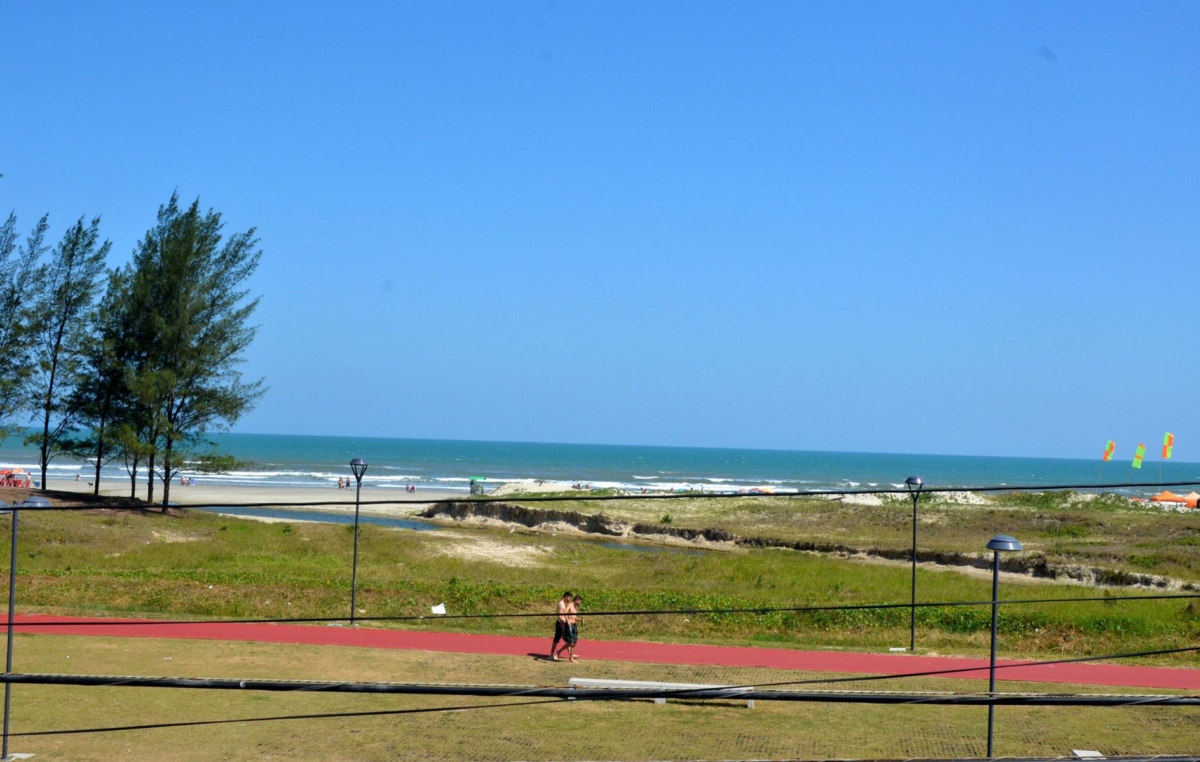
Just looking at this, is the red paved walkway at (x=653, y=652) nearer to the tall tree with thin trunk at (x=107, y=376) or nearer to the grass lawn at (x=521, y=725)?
the grass lawn at (x=521, y=725)

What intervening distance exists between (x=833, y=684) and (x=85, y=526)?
29.7m

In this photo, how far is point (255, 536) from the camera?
137 ft

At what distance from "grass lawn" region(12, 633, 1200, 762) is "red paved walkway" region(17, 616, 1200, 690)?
1.25 metres

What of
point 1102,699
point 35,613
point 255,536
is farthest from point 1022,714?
point 255,536

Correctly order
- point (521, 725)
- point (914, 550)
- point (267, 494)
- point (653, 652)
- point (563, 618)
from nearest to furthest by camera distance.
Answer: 1. point (521, 725)
2. point (563, 618)
3. point (653, 652)
4. point (914, 550)
5. point (267, 494)

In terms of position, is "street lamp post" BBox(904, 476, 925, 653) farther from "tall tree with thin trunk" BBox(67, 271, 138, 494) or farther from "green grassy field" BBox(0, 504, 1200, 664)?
"tall tree with thin trunk" BBox(67, 271, 138, 494)

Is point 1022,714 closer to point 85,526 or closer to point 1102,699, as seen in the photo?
point 1102,699

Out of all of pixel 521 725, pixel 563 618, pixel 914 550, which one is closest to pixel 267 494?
pixel 563 618

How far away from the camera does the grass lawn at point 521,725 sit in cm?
1275

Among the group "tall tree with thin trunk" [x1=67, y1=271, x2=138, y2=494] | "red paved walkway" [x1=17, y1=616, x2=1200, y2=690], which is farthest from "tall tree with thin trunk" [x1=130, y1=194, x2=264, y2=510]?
"red paved walkway" [x1=17, y1=616, x2=1200, y2=690]

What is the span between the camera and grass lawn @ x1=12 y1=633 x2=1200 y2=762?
41.8ft

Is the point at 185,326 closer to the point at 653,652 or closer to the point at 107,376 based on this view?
the point at 107,376

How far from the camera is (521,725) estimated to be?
14.1 meters

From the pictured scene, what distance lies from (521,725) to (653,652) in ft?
19.1
